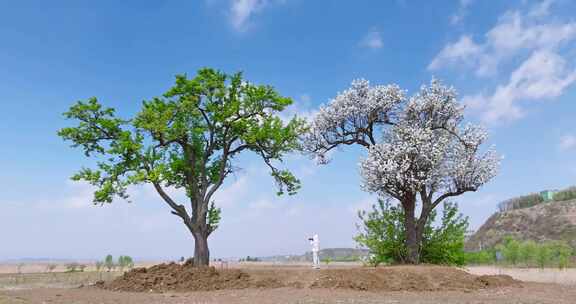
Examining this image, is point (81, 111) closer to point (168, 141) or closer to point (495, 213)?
point (168, 141)

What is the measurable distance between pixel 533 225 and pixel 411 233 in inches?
3086

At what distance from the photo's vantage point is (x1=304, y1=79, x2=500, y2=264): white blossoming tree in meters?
25.6

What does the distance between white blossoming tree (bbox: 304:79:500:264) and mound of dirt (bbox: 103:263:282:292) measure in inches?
339

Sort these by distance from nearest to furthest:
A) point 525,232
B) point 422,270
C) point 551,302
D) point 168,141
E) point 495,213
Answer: point 551,302
point 422,270
point 168,141
point 525,232
point 495,213

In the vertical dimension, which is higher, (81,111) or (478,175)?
(81,111)

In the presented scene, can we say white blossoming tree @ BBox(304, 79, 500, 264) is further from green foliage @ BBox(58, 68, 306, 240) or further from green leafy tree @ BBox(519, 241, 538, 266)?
green leafy tree @ BBox(519, 241, 538, 266)

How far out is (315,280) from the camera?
21219 millimetres

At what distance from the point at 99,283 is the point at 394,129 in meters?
17.6

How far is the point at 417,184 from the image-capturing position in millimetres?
25594

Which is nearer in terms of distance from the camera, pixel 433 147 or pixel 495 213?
pixel 433 147

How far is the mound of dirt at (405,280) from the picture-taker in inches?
822

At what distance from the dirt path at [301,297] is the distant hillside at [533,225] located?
238 ft

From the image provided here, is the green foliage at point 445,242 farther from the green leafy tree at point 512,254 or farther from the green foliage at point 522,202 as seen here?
the green foliage at point 522,202

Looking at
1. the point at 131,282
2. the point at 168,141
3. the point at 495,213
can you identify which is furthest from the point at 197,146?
the point at 495,213
